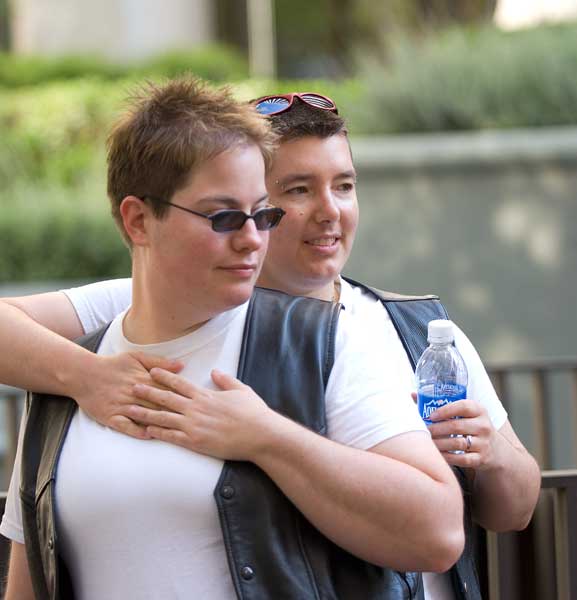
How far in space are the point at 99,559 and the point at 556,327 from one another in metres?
5.65

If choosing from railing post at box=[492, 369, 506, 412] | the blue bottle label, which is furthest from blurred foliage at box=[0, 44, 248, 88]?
the blue bottle label

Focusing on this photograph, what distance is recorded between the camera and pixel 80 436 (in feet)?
7.34

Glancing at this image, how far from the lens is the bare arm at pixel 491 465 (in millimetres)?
2289

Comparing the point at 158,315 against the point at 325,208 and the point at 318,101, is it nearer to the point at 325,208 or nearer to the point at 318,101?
the point at 325,208

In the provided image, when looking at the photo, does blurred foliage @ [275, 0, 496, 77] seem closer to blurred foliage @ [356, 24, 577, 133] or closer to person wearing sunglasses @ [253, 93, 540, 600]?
blurred foliage @ [356, 24, 577, 133]

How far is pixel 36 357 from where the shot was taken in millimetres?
2424

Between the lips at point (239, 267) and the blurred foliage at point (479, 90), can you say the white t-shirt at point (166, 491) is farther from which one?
the blurred foliage at point (479, 90)

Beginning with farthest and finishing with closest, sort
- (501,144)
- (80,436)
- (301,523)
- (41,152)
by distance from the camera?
(41,152) → (501,144) → (80,436) → (301,523)

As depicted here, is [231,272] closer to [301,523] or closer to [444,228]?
[301,523]

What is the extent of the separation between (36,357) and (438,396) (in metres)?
0.85

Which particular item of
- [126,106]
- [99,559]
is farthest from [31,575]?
[126,106]

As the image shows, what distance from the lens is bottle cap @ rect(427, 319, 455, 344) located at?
2375mm

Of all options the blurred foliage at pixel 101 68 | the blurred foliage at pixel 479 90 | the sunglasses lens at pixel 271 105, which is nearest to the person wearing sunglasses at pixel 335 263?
the sunglasses lens at pixel 271 105

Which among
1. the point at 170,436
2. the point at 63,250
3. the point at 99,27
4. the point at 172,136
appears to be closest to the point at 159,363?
the point at 170,436
